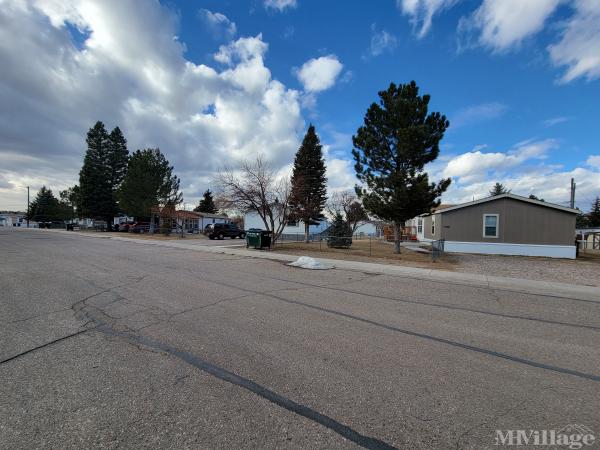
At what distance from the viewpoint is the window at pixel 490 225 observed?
21125 mm

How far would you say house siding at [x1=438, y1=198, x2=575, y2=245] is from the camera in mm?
19984

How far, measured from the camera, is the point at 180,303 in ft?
19.8

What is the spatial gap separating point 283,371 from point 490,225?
73.7 feet

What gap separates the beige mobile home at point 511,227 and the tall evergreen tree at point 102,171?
44834mm

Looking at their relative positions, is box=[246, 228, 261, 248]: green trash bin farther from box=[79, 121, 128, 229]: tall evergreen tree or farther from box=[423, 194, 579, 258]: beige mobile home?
box=[79, 121, 128, 229]: tall evergreen tree

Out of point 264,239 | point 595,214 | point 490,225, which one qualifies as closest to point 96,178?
point 264,239

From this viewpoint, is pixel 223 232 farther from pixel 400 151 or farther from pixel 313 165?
pixel 400 151

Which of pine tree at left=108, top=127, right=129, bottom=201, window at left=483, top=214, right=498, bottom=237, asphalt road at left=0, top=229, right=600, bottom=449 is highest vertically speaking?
pine tree at left=108, top=127, right=129, bottom=201

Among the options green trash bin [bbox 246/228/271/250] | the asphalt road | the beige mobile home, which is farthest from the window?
the asphalt road

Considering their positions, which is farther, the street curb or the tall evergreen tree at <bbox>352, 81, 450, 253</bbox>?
the tall evergreen tree at <bbox>352, 81, 450, 253</bbox>

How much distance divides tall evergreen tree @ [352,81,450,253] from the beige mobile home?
15.5 ft

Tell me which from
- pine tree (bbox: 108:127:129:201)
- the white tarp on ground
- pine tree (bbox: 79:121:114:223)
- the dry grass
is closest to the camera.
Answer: the white tarp on ground

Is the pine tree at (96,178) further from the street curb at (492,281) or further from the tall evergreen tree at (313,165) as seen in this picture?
the street curb at (492,281)

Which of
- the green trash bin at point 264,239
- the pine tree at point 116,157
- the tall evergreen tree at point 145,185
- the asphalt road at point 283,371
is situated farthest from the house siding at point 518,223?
the pine tree at point 116,157
